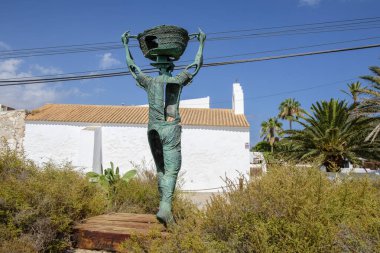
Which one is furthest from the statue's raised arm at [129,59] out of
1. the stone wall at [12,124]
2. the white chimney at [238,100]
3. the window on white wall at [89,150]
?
the white chimney at [238,100]

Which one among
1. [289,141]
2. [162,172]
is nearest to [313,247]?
[162,172]

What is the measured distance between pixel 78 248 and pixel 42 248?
0.45 metres

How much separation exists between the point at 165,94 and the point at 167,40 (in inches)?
29.6

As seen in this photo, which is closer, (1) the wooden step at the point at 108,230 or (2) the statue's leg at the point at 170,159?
(1) the wooden step at the point at 108,230

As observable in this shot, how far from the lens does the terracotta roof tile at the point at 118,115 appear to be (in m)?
19.0

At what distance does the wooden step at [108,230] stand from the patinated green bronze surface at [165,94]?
0.46m

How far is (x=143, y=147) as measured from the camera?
18891 mm

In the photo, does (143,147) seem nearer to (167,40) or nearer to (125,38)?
(125,38)

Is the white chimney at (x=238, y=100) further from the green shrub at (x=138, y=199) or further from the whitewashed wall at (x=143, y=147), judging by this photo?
the green shrub at (x=138, y=199)

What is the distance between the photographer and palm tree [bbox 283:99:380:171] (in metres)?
13.7

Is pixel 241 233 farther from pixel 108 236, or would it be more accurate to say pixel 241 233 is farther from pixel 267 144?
pixel 267 144

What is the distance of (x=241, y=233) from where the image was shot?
2.98 m

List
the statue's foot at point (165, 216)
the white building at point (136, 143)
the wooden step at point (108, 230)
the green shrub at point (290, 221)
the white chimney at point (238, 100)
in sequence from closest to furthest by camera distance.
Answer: the green shrub at point (290, 221), the wooden step at point (108, 230), the statue's foot at point (165, 216), the white building at point (136, 143), the white chimney at point (238, 100)

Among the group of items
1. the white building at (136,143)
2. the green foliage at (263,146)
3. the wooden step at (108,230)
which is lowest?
the wooden step at (108,230)
